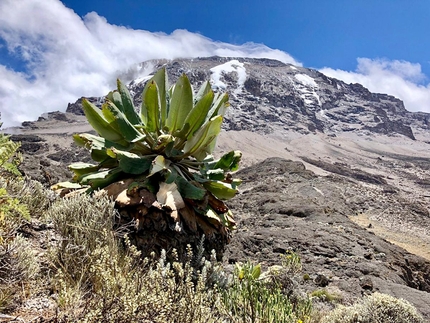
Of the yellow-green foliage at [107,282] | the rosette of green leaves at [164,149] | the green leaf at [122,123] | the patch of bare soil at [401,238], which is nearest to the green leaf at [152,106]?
the rosette of green leaves at [164,149]

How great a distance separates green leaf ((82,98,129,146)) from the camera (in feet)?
12.8

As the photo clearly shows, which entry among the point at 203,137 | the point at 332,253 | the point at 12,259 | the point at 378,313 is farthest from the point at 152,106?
the point at 332,253

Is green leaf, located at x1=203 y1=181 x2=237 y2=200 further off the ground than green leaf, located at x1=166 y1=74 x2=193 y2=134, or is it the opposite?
green leaf, located at x1=166 y1=74 x2=193 y2=134

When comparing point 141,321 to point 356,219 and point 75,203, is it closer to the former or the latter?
point 75,203

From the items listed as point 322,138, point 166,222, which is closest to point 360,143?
point 322,138

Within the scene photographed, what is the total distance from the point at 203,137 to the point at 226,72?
5313 inches

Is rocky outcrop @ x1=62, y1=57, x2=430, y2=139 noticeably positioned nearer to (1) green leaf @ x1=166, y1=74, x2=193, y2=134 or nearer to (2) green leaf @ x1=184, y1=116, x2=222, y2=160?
(1) green leaf @ x1=166, y1=74, x2=193, y2=134

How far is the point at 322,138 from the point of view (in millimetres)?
106812

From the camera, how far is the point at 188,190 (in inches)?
135

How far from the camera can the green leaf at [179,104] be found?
153 inches

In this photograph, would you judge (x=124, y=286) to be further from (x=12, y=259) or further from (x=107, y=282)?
(x=12, y=259)

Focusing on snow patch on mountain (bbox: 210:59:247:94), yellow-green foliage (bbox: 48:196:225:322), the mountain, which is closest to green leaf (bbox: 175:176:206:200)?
yellow-green foliage (bbox: 48:196:225:322)

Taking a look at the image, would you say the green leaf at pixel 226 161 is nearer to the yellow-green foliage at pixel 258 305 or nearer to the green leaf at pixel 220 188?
the green leaf at pixel 220 188

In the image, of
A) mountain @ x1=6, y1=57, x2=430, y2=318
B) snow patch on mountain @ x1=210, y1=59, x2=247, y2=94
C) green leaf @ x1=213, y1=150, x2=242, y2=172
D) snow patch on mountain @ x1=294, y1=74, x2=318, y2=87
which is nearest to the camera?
green leaf @ x1=213, y1=150, x2=242, y2=172
